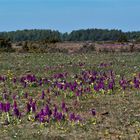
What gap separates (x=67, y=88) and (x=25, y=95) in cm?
168

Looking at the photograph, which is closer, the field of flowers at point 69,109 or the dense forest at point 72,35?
the field of flowers at point 69,109

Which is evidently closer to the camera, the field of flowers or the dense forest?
the field of flowers

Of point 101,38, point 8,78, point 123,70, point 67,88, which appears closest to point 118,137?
point 67,88

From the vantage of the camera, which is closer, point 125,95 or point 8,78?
point 125,95

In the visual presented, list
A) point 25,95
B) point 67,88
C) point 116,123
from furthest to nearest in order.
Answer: point 67,88, point 25,95, point 116,123

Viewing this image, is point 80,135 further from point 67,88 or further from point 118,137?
point 67,88

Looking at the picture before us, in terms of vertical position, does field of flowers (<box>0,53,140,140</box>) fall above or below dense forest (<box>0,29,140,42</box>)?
above

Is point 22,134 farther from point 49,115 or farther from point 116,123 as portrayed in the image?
point 116,123

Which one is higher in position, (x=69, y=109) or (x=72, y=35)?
(x=69, y=109)

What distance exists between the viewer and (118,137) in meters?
10.1

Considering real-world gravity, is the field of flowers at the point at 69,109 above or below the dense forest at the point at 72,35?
above

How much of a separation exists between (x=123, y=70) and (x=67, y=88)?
22.2ft

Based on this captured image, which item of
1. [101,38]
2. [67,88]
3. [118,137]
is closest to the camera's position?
[118,137]

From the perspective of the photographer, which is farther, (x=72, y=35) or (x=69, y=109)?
(x=72, y=35)
